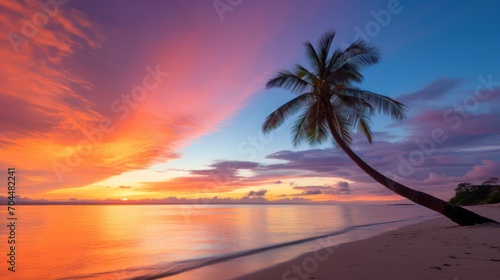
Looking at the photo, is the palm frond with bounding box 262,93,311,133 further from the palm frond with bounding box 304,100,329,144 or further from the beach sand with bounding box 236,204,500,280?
Answer: the beach sand with bounding box 236,204,500,280

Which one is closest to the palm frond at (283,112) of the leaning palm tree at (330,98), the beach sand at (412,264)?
the leaning palm tree at (330,98)

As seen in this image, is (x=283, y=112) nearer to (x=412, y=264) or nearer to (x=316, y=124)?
(x=316, y=124)

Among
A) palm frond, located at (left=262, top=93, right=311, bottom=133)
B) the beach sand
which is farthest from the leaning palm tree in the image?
the beach sand

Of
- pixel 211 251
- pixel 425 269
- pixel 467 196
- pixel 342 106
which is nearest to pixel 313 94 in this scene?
pixel 342 106

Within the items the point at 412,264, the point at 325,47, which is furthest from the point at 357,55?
the point at 412,264

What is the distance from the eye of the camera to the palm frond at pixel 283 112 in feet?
55.1

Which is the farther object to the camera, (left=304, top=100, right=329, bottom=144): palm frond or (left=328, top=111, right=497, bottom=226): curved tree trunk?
(left=304, top=100, right=329, bottom=144): palm frond

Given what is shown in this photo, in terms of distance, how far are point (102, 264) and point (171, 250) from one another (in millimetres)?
2948

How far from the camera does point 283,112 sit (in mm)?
17016

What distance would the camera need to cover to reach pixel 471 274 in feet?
17.9

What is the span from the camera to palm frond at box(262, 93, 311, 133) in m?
16.8

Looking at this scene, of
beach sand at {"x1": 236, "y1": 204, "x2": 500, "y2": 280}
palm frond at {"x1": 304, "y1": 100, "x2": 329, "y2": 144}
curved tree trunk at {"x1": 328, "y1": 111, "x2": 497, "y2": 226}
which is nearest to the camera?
beach sand at {"x1": 236, "y1": 204, "x2": 500, "y2": 280}

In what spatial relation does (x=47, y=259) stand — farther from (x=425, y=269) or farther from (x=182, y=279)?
(x=425, y=269)

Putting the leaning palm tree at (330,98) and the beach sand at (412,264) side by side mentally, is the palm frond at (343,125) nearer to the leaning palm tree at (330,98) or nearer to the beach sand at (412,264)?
the leaning palm tree at (330,98)
